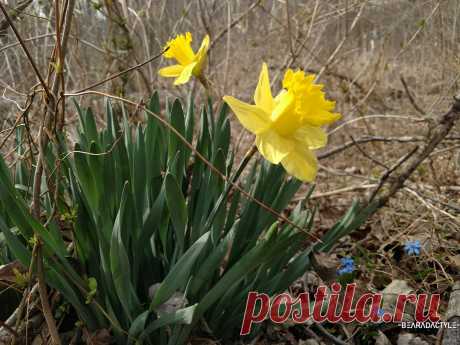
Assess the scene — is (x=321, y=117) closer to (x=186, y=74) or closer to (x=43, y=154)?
(x=186, y=74)

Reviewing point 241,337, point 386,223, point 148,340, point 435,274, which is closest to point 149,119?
point 148,340

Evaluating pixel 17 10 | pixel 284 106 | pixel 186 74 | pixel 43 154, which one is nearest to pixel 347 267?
pixel 284 106

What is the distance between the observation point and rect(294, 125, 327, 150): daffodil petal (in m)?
1.07

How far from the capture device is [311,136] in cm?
109

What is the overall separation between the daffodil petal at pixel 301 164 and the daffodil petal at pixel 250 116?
95 mm

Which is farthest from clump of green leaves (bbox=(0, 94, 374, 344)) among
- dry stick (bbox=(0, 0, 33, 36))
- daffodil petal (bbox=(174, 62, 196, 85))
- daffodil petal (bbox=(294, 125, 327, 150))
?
dry stick (bbox=(0, 0, 33, 36))

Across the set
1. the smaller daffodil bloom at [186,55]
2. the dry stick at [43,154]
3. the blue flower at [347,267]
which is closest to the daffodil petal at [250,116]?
the smaller daffodil bloom at [186,55]

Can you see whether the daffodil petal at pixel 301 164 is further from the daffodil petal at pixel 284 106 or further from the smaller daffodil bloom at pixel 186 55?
the smaller daffodil bloom at pixel 186 55

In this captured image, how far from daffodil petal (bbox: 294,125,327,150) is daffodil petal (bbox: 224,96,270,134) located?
0.31 feet

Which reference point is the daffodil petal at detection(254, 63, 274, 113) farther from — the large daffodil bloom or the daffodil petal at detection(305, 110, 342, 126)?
the daffodil petal at detection(305, 110, 342, 126)

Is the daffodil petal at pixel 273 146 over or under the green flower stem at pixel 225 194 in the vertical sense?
over

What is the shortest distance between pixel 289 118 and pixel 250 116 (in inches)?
3.8

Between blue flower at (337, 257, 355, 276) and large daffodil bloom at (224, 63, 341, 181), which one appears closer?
large daffodil bloom at (224, 63, 341, 181)

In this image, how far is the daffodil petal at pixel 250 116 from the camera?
1001 millimetres
